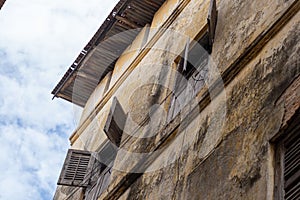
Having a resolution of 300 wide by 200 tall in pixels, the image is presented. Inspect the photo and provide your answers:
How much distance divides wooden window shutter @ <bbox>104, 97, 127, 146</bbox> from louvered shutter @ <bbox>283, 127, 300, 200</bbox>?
4.78 m

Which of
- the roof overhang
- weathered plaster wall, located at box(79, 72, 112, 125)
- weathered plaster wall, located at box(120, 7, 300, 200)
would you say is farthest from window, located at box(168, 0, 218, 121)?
weathered plaster wall, located at box(79, 72, 112, 125)

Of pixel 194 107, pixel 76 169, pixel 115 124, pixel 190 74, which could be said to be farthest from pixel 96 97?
→ pixel 194 107

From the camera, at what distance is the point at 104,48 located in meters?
13.1

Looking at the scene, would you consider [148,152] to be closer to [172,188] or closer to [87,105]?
[172,188]

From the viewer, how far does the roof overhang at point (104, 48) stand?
39.4ft

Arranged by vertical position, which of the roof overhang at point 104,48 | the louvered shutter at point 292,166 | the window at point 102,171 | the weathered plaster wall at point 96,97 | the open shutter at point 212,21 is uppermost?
the roof overhang at point 104,48

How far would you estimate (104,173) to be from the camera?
9633mm

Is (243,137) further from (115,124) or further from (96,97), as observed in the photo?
(96,97)

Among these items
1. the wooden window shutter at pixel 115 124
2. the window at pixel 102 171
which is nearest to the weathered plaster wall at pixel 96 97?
the window at pixel 102 171

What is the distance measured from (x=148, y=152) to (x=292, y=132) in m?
3.29

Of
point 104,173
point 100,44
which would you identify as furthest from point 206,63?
point 100,44

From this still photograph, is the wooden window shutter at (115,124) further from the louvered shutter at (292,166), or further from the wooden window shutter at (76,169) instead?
the louvered shutter at (292,166)

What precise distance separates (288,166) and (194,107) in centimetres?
242

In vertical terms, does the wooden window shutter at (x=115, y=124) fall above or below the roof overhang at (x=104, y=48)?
below
